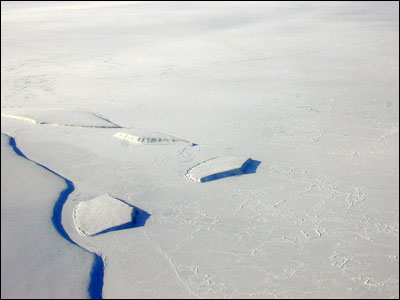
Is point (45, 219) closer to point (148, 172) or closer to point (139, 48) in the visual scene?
point (148, 172)

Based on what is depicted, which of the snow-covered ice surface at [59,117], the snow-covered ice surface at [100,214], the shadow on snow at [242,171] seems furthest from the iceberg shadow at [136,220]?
the snow-covered ice surface at [59,117]

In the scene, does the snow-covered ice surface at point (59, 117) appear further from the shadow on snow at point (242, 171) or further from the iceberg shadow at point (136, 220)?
the iceberg shadow at point (136, 220)

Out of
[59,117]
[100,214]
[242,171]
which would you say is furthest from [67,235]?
[59,117]

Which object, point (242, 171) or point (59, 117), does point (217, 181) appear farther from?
point (59, 117)

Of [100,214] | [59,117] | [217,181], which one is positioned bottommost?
[217,181]

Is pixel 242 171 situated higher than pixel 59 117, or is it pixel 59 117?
pixel 59 117

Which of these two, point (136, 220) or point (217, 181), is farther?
point (217, 181)

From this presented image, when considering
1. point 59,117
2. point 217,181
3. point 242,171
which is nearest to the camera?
point 217,181

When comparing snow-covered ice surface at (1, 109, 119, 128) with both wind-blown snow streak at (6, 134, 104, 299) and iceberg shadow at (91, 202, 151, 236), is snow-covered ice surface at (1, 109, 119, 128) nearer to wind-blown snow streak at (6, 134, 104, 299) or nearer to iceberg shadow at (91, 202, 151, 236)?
wind-blown snow streak at (6, 134, 104, 299)
